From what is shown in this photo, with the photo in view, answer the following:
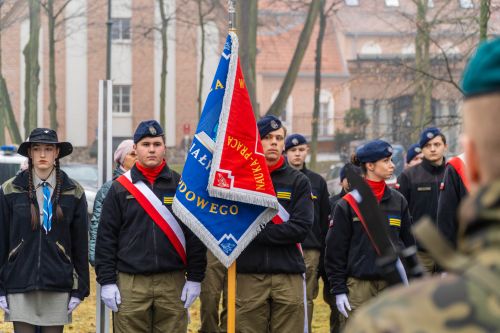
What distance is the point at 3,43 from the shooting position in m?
58.1

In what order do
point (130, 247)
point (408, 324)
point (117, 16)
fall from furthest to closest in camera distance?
point (117, 16), point (130, 247), point (408, 324)

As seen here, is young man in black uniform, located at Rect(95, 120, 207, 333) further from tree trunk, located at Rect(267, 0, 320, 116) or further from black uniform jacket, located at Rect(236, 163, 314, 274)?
tree trunk, located at Rect(267, 0, 320, 116)

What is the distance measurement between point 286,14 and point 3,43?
599 inches

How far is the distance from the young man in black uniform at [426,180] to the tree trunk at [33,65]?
24798 mm

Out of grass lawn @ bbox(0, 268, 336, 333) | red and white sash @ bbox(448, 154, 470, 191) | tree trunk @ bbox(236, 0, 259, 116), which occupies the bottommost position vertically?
grass lawn @ bbox(0, 268, 336, 333)

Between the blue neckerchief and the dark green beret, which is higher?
the dark green beret

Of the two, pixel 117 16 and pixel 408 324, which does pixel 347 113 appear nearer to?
pixel 117 16

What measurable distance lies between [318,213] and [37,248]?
3.28 meters

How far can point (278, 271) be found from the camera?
835 centimetres

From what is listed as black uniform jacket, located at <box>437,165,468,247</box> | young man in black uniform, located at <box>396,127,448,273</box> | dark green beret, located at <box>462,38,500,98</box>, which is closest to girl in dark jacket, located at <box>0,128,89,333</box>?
black uniform jacket, located at <box>437,165,468,247</box>

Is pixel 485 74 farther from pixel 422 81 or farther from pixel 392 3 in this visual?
pixel 392 3

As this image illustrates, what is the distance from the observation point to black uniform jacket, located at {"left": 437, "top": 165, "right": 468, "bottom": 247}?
29.0ft

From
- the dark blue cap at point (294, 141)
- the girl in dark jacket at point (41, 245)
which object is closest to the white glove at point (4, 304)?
the girl in dark jacket at point (41, 245)

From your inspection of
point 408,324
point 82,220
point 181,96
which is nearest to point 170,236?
point 82,220
